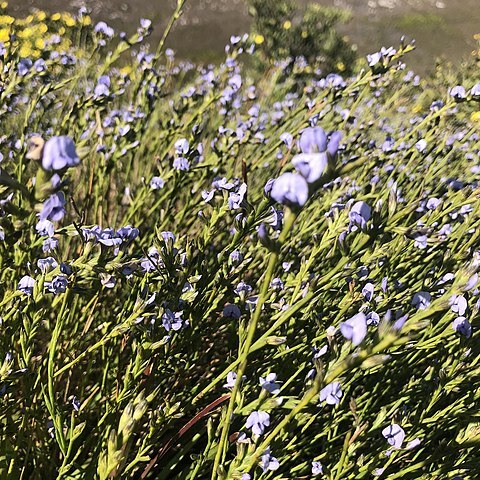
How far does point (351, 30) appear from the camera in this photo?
1064 centimetres

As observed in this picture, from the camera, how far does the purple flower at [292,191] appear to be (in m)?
0.50

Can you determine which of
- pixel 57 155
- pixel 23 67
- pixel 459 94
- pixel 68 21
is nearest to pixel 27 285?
pixel 57 155

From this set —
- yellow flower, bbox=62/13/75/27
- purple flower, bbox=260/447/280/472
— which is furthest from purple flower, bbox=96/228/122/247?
yellow flower, bbox=62/13/75/27

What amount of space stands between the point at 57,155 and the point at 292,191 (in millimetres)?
243

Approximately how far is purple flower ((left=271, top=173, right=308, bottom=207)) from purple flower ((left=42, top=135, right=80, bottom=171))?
210 millimetres

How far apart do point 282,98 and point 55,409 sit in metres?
3.24

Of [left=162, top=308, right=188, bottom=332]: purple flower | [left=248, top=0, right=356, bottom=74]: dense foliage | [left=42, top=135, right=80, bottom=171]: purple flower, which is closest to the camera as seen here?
[left=42, top=135, right=80, bottom=171]: purple flower

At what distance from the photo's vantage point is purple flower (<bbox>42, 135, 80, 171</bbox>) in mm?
458

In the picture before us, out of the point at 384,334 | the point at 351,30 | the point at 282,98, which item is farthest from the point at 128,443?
the point at 351,30

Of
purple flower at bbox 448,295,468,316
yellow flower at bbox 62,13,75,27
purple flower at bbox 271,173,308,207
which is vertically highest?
purple flower at bbox 271,173,308,207

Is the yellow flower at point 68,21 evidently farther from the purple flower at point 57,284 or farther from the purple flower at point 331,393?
the purple flower at point 331,393

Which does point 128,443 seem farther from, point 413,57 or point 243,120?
point 413,57

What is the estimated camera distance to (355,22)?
1104 centimetres

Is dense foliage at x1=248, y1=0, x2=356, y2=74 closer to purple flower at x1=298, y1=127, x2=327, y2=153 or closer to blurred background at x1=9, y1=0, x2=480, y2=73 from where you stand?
blurred background at x1=9, y1=0, x2=480, y2=73
